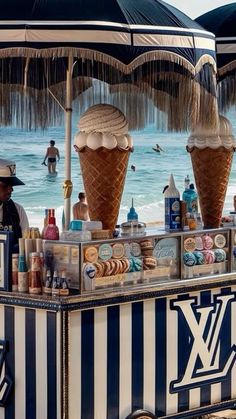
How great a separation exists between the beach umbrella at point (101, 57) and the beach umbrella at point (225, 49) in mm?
682

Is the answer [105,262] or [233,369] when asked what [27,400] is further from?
[233,369]

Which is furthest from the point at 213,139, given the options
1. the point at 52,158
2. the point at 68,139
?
the point at 52,158

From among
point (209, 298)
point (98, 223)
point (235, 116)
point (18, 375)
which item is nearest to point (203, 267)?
point (209, 298)

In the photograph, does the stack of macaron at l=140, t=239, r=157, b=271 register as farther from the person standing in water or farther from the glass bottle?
the person standing in water

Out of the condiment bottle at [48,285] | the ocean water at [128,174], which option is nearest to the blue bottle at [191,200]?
the condiment bottle at [48,285]

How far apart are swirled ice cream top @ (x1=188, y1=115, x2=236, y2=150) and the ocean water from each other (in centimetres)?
→ 1870

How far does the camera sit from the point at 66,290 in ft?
22.3

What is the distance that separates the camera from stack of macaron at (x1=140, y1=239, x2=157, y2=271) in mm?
7350

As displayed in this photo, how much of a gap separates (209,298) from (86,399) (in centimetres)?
110

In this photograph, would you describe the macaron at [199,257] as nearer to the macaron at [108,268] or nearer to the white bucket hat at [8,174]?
the macaron at [108,268]

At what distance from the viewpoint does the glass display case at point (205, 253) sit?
761 centimetres

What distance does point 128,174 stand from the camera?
3628 cm

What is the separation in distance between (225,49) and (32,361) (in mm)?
2850

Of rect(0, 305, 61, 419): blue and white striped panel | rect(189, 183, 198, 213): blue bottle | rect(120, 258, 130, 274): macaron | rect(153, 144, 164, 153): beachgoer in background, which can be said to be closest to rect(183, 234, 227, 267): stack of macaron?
rect(189, 183, 198, 213): blue bottle
